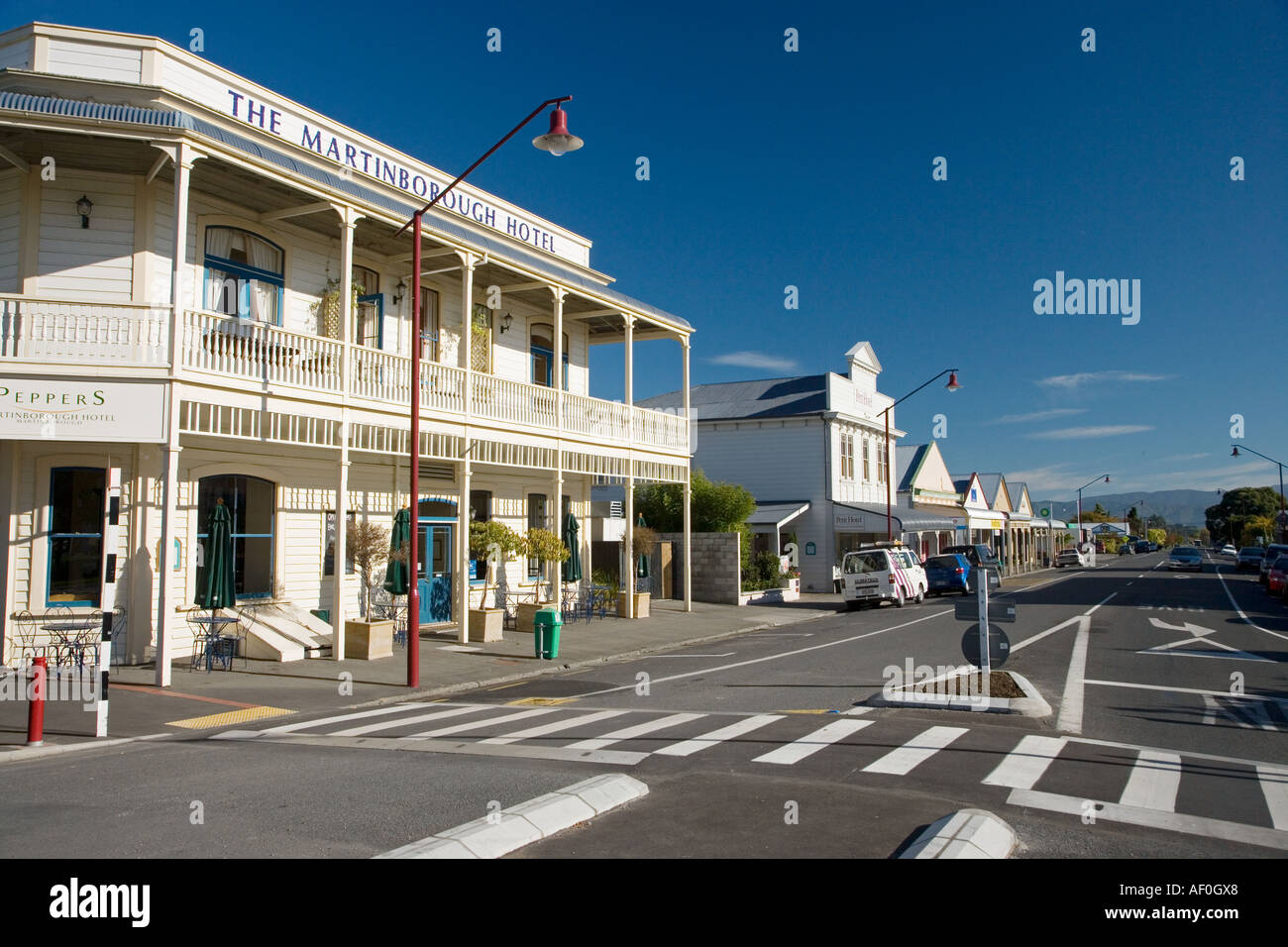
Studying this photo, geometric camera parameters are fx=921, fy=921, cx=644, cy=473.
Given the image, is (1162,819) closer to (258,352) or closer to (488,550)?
(258,352)

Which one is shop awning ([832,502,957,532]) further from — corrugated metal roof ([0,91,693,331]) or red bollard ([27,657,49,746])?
red bollard ([27,657,49,746])

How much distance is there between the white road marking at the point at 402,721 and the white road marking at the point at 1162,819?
6969 mm

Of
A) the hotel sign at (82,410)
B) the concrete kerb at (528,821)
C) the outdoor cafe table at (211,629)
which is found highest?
the hotel sign at (82,410)

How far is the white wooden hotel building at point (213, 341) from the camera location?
13531 mm

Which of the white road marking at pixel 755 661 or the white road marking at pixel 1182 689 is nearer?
the white road marking at pixel 1182 689

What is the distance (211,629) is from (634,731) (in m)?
8.44

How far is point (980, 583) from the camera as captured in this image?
36.8 feet

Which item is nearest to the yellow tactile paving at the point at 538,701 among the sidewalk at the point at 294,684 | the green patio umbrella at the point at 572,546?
the sidewalk at the point at 294,684

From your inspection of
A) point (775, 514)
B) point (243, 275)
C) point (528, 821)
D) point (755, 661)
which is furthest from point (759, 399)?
point (528, 821)

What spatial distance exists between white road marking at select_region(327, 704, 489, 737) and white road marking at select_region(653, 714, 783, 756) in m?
3.62

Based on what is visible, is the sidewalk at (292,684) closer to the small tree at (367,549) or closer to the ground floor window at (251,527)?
the small tree at (367,549)

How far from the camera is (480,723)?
1088 centimetres
